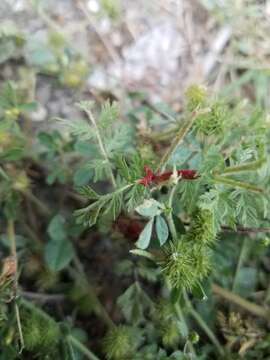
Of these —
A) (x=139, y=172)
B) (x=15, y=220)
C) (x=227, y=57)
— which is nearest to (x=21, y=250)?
(x=15, y=220)

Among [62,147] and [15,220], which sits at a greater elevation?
[62,147]

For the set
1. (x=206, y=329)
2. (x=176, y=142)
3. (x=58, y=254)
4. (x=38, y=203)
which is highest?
(x=176, y=142)

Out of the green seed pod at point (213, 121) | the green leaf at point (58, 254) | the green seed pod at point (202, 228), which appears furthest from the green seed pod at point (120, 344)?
the green seed pod at point (213, 121)

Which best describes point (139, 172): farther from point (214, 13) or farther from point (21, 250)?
point (214, 13)

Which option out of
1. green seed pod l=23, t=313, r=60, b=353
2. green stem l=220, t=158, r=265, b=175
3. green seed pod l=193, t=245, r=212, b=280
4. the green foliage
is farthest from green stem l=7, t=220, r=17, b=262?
green stem l=220, t=158, r=265, b=175

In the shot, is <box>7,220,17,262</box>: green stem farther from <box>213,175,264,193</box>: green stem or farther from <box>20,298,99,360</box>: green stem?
<box>213,175,264,193</box>: green stem

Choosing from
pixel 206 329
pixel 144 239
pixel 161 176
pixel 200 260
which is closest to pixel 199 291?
pixel 200 260

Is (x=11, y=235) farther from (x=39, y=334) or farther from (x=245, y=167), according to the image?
(x=245, y=167)
